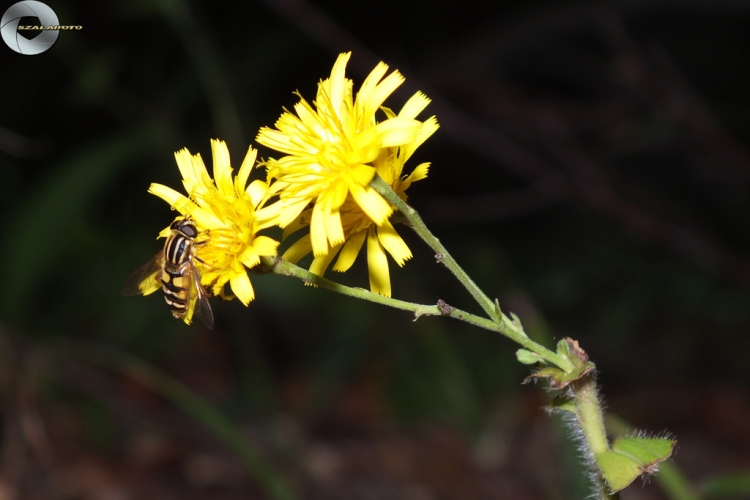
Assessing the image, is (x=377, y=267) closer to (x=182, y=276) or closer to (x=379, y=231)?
(x=379, y=231)

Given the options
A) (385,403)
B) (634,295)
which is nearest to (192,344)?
(385,403)

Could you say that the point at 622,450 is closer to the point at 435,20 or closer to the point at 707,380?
the point at 435,20

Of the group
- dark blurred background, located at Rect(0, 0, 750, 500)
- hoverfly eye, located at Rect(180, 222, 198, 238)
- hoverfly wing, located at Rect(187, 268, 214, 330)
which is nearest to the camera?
hoverfly wing, located at Rect(187, 268, 214, 330)

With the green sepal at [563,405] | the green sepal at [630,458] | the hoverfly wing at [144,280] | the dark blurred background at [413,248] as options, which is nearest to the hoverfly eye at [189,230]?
the hoverfly wing at [144,280]

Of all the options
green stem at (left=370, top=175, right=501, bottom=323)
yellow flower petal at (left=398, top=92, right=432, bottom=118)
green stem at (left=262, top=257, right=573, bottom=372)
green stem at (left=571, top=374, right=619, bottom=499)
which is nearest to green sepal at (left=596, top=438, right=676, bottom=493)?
green stem at (left=571, top=374, right=619, bottom=499)

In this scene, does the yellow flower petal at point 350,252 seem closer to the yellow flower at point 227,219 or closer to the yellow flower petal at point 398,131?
the yellow flower at point 227,219

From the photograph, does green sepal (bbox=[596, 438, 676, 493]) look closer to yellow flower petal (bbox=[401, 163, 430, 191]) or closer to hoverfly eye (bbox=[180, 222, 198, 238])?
yellow flower petal (bbox=[401, 163, 430, 191])

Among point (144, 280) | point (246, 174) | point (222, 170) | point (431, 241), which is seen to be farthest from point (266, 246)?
point (144, 280)
